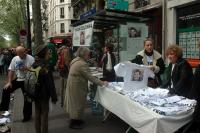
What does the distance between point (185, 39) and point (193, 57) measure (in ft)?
2.90

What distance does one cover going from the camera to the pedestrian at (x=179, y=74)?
591 centimetres

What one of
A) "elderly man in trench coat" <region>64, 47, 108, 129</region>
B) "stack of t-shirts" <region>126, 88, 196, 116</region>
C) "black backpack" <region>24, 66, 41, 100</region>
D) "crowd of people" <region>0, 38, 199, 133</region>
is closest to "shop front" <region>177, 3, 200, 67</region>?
"crowd of people" <region>0, 38, 199, 133</region>

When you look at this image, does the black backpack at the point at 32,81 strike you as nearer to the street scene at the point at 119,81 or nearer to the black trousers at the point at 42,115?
the street scene at the point at 119,81

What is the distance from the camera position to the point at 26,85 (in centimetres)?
695

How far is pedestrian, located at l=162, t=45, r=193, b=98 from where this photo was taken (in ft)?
19.4

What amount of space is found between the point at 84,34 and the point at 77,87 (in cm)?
413

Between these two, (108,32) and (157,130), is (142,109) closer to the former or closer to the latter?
(157,130)

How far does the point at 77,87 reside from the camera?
26.6ft

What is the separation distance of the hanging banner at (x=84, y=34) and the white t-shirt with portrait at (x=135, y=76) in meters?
4.65

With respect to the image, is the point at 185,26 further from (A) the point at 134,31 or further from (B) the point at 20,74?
(B) the point at 20,74

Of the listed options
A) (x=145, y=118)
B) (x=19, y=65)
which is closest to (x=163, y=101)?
(x=145, y=118)

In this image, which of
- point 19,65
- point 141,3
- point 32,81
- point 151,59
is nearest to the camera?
point 32,81

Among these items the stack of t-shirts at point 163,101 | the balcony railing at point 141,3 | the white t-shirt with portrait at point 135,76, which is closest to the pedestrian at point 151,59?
the white t-shirt with portrait at point 135,76

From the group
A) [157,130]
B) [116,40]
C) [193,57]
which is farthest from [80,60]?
[193,57]
